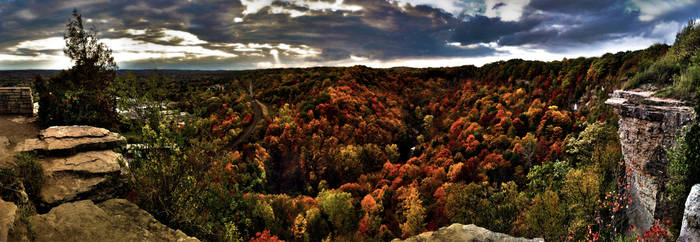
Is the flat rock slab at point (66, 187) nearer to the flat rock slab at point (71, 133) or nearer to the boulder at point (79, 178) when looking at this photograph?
the boulder at point (79, 178)

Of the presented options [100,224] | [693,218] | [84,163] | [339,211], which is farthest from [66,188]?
[339,211]

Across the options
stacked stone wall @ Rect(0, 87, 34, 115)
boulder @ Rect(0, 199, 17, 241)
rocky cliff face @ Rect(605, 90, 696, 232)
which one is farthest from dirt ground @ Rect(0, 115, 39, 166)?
rocky cliff face @ Rect(605, 90, 696, 232)

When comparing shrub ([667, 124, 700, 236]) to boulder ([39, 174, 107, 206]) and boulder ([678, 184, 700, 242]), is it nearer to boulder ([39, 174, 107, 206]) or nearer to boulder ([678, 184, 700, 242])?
boulder ([678, 184, 700, 242])

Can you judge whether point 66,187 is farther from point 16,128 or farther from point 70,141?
point 16,128

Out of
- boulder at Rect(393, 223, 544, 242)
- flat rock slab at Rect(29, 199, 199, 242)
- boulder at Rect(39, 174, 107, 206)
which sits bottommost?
boulder at Rect(393, 223, 544, 242)

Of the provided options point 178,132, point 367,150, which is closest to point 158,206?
point 178,132

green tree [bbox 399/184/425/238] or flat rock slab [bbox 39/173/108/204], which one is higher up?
flat rock slab [bbox 39/173/108/204]

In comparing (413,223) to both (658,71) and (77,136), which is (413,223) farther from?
(77,136)
